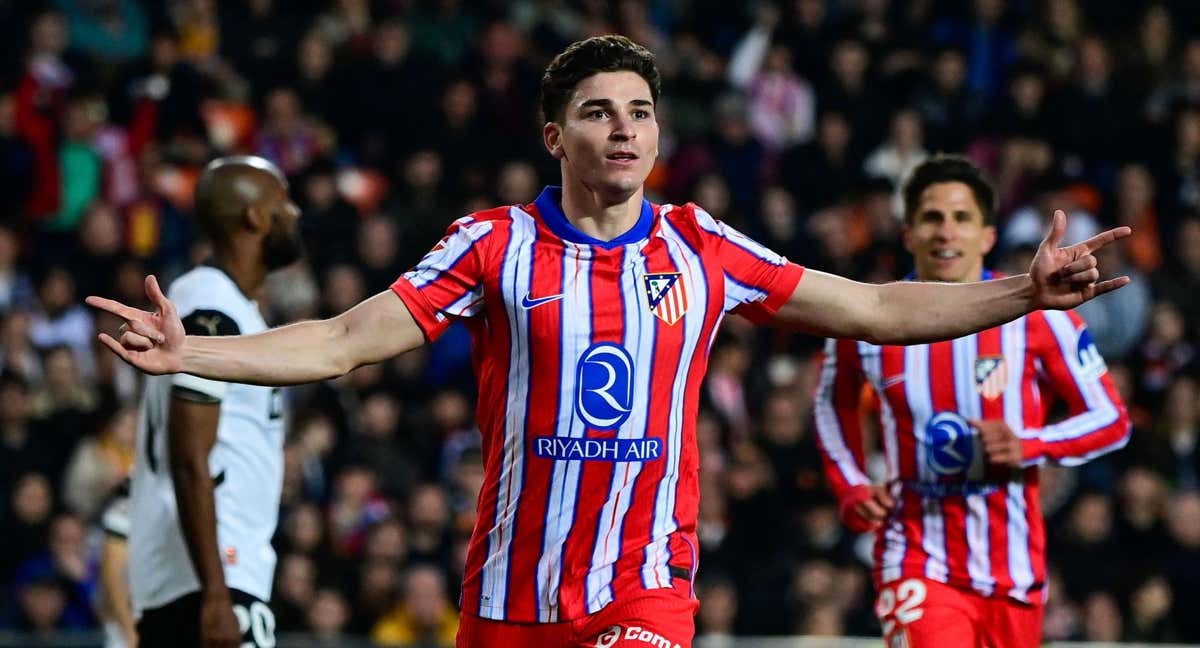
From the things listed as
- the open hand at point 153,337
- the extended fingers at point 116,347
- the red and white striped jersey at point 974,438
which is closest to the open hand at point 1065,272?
the red and white striped jersey at point 974,438

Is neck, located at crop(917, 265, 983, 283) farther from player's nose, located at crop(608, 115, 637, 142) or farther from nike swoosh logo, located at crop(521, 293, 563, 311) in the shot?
nike swoosh logo, located at crop(521, 293, 563, 311)

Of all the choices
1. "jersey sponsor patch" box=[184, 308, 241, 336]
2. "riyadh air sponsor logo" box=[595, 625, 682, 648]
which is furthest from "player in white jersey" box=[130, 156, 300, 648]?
"riyadh air sponsor logo" box=[595, 625, 682, 648]

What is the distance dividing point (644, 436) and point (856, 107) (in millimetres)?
10380

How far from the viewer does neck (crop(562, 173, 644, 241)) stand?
5.18 meters

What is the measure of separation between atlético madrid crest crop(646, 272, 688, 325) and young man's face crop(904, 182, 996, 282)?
2039mm

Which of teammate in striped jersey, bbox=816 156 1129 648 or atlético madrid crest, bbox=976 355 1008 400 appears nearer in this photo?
teammate in striped jersey, bbox=816 156 1129 648

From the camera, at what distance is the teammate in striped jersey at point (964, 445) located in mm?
6570

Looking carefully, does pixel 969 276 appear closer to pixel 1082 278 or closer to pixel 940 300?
pixel 940 300

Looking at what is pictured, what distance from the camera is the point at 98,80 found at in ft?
46.8

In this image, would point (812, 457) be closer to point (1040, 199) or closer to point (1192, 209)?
point (1040, 199)

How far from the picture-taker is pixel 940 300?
5086 mm

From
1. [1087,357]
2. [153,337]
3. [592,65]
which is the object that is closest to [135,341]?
[153,337]

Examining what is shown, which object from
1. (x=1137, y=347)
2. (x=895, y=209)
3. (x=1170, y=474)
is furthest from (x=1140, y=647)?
(x=895, y=209)

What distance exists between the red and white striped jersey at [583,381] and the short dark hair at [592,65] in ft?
1.14
